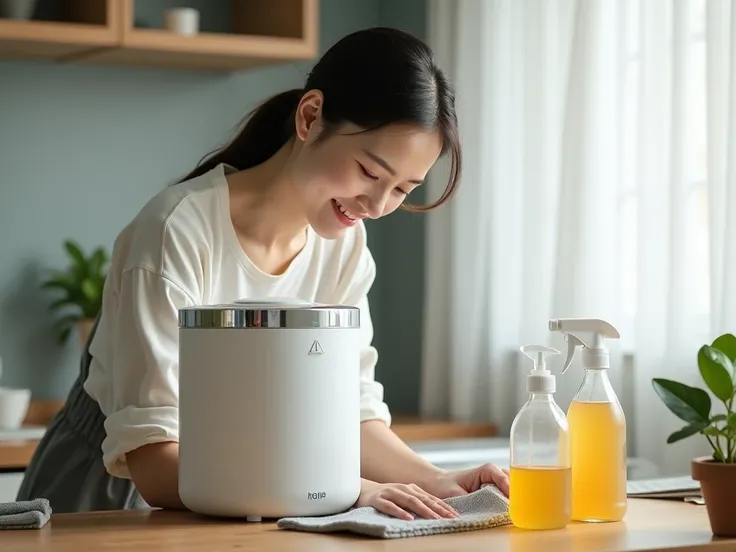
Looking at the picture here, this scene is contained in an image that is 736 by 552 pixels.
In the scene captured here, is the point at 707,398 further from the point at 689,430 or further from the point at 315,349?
the point at 315,349

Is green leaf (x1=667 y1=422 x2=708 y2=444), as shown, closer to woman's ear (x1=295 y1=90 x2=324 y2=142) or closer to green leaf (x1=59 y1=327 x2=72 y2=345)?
woman's ear (x1=295 y1=90 x2=324 y2=142)

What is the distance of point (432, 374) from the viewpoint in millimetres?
3465

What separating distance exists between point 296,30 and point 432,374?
101 centimetres

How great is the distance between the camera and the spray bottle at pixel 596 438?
133cm

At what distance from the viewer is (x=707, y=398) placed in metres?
1.29

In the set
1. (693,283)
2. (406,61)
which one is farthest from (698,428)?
(693,283)

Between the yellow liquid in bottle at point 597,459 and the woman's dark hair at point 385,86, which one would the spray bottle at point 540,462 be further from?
the woman's dark hair at point 385,86

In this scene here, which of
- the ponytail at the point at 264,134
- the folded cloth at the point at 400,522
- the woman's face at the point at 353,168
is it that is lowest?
the folded cloth at the point at 400,522

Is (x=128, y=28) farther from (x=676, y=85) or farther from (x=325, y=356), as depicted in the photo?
(x=325, y=356)

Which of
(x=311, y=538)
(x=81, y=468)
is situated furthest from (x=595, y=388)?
(x=81, y=468)

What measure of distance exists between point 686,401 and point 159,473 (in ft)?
1.99

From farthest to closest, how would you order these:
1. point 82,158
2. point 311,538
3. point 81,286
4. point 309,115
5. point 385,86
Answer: point 82,158 < point 81,286 < point 309,115 < point 385,86 < point 311,538

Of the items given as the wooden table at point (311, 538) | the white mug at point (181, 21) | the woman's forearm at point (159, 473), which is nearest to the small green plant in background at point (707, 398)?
the wooden table at point (311, 538)

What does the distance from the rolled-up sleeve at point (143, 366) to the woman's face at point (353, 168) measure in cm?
23
